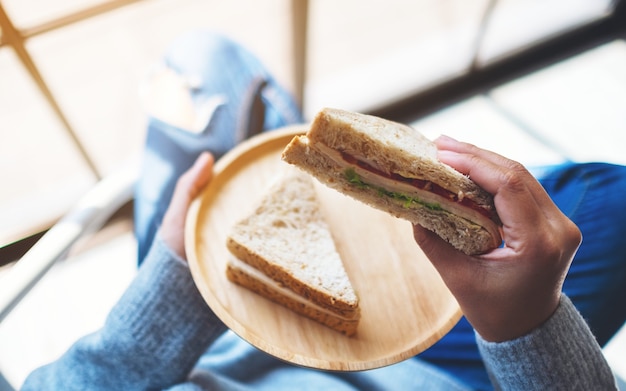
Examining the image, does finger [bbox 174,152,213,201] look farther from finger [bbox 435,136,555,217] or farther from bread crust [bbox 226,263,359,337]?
finger [bbox 435,136,555,217]

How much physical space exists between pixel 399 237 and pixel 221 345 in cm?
70

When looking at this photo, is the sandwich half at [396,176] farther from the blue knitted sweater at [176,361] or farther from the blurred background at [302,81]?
the blurred background at [302,81]

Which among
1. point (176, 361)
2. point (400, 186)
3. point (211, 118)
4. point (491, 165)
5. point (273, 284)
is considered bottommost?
point (176, 361)

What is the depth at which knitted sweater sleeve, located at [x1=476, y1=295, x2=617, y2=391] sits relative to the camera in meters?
1.01

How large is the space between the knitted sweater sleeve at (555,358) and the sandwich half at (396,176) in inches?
8.7

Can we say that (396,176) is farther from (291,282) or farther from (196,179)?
(196,179)

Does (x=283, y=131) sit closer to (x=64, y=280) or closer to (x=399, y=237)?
(x=399, y=237)

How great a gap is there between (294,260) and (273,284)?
0.09 meters

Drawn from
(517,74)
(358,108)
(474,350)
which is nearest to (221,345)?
(474,350)

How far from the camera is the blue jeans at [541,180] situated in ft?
4.18

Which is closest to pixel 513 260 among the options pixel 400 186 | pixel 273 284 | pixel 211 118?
pixel 400 186

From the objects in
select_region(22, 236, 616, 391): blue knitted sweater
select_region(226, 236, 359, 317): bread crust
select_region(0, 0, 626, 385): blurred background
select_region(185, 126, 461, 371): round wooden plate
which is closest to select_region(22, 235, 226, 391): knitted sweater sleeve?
select_region(22, 236, 616, 391): blue knitted sweater

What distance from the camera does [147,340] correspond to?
1265 millimetres

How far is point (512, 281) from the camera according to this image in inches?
36.4
